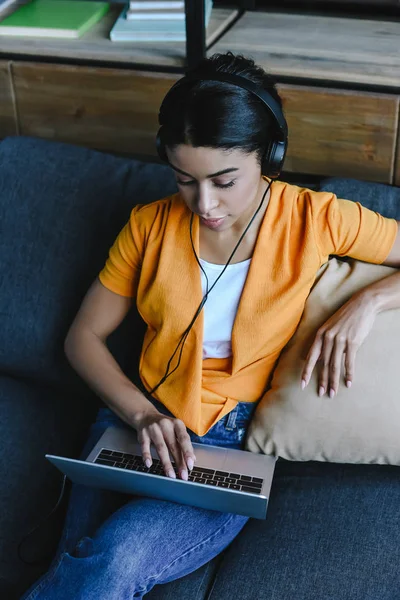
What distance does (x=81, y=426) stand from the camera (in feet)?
5.66

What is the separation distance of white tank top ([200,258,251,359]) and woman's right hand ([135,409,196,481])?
187 millimetres

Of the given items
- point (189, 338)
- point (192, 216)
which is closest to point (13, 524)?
point (189, 338)

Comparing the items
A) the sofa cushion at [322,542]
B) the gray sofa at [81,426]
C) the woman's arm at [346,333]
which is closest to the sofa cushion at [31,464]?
the gray sofa at [81,426]

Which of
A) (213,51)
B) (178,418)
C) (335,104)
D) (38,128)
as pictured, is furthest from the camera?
(38,128)

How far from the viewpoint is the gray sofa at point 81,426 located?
1.32 meters

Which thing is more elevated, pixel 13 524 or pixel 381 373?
pixel 381 373

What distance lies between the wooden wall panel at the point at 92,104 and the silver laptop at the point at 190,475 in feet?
2.63

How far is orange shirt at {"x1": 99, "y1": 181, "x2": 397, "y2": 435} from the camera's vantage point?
139cm

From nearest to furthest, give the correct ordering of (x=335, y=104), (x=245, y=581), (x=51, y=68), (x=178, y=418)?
(x=245, y=581)
(x=178, y=418)
(x=335, y=104)
(x=51, y=68)

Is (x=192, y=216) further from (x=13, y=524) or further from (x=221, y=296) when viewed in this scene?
(x=13, y=524)

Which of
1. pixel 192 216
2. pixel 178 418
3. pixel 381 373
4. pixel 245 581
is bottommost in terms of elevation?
pixel 245 581

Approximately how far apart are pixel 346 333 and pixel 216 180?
35 cm

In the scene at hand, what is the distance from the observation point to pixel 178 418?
1421 mm

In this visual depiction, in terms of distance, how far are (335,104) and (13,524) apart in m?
1.10
